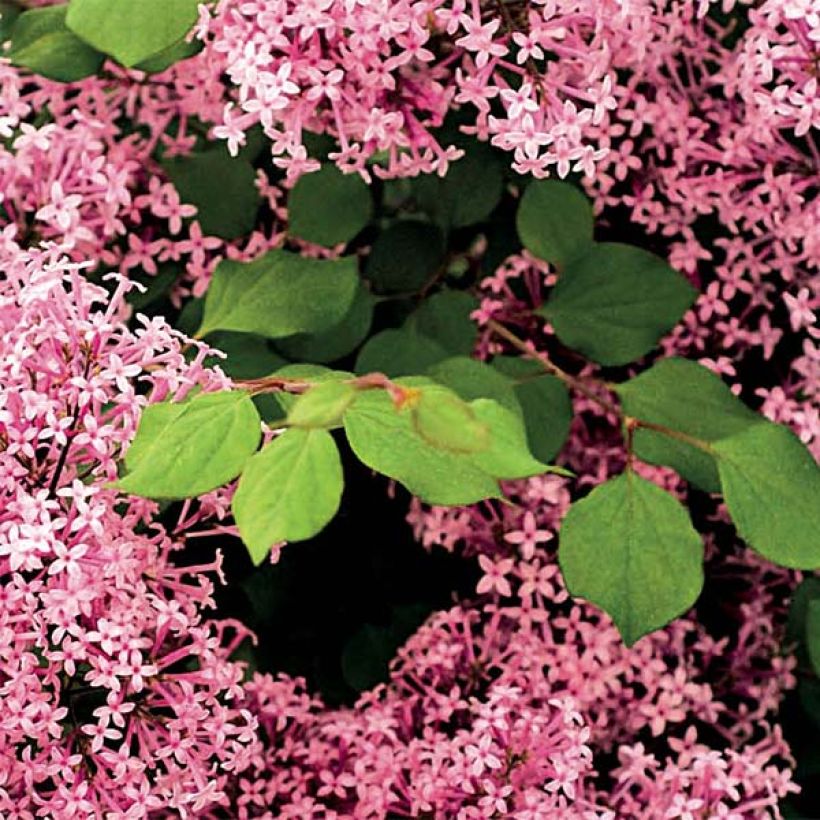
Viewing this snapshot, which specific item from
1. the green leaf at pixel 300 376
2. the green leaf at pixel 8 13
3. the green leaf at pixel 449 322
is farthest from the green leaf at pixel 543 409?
the green leaf at pixel 8 13

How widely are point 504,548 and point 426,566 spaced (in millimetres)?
88

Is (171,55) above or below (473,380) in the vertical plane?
above

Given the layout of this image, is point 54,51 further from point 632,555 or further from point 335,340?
point 632,555

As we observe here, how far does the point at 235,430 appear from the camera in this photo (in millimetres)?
631

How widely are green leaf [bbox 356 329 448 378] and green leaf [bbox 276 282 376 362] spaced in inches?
1.1

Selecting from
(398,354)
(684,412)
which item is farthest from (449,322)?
(684,412)

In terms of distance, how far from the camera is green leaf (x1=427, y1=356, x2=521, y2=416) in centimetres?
81

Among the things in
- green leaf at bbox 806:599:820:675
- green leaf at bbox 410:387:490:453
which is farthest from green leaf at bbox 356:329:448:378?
green leaf at bbox 410:387:490:453

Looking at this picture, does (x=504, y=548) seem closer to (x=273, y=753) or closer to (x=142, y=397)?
(x=273, y=753)

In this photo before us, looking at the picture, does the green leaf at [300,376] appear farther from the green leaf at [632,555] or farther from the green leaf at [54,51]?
the green leaf at [54,51]

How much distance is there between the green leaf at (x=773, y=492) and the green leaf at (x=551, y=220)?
0.18m

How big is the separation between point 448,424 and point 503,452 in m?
0.12

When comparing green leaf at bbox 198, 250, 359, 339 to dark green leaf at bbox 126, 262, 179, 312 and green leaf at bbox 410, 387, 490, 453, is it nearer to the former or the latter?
dark green leaf at bbox 126, 262, 179, 312

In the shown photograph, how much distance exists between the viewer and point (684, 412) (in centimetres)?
83
